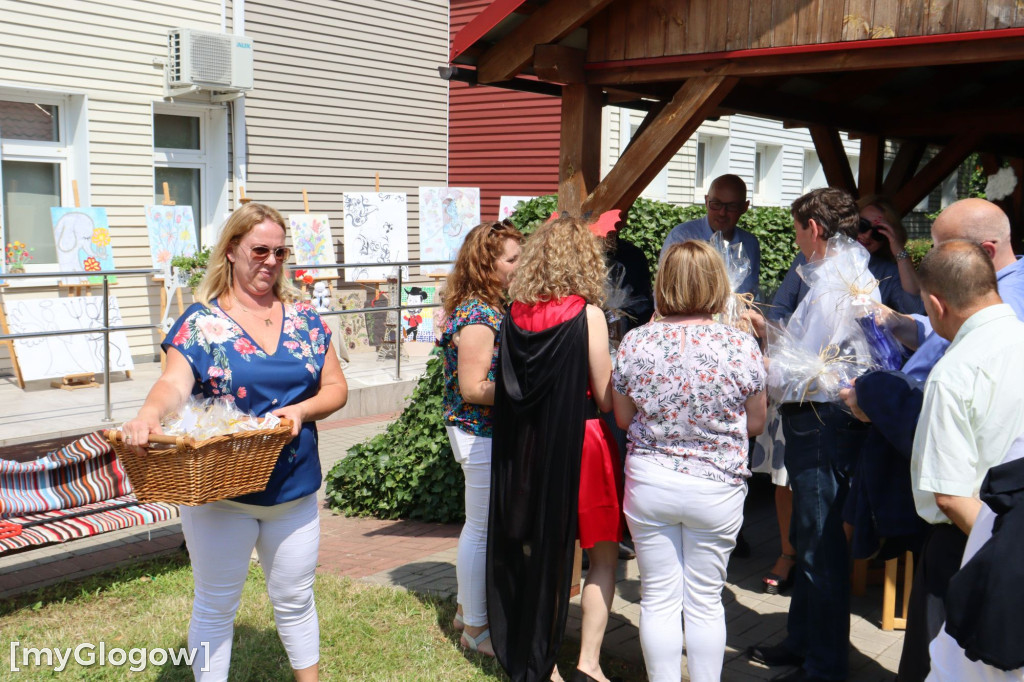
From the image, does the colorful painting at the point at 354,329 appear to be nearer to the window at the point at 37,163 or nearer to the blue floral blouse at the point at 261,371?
the window at the point at 37,163

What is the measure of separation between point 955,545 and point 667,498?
0.92m

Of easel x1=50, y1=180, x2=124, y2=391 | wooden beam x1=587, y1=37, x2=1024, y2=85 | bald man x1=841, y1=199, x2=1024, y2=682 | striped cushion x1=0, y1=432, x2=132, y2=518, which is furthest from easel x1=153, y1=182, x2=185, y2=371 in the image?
bald man x1=841, y1=199, x2=1024, y2=682

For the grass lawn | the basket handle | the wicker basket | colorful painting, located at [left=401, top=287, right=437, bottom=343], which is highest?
the basket handle

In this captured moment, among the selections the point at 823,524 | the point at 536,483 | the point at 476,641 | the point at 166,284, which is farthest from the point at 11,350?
the point at 823,524

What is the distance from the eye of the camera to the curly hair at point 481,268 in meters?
3.90

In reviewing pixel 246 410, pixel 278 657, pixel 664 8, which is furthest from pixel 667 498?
pixel 664 8

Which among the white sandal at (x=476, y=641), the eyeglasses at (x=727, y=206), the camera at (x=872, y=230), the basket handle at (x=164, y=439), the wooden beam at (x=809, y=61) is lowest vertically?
the white sandal at (x=476, y=641)

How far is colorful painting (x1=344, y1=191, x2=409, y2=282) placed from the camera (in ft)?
39.8

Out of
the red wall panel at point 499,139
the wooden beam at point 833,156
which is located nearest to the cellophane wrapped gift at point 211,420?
the wooden beam at point 833,156

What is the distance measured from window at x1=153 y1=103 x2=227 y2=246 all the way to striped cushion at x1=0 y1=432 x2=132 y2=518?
6.74 metres

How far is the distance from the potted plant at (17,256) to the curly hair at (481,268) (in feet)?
24.7

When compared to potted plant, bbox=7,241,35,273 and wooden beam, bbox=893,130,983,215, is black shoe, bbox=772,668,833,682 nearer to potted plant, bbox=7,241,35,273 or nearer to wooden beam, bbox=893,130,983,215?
wooden beam, bbox=893,130,983,215

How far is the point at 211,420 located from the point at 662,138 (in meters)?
2.80

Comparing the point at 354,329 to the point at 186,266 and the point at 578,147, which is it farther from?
the point at 578,147
